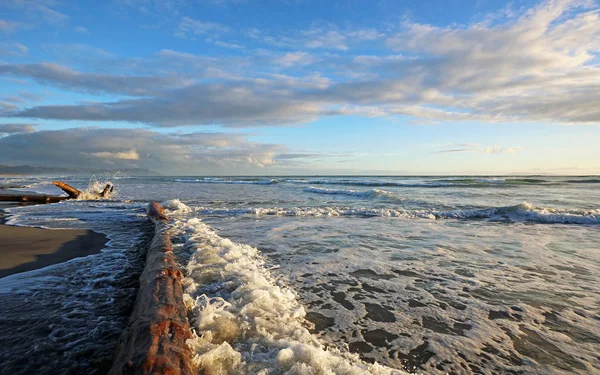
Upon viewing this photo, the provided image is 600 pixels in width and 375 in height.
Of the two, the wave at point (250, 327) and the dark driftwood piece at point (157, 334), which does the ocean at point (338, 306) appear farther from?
the dark driftwood piece at point (157, 334)

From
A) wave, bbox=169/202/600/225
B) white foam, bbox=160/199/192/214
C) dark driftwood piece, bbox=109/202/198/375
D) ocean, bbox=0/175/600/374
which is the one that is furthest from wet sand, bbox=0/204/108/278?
wave, bbox=169/202/600/225

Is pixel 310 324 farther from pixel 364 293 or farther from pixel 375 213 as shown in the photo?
pixel 375 213

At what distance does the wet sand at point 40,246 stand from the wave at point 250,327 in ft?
8.53

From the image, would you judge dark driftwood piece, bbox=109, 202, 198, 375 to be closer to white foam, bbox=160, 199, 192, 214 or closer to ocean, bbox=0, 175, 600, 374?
ocean, bbox=0, 175, 600, 374

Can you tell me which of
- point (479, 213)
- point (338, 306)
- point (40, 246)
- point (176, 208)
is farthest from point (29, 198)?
point (479, 213)

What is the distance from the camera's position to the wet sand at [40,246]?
5.25 m

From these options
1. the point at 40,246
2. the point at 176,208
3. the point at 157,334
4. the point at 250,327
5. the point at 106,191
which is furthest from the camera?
the point at 106,191

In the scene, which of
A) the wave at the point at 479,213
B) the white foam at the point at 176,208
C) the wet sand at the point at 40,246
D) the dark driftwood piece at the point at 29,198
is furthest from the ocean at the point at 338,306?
the dark driftwood piece at the point at 29,198

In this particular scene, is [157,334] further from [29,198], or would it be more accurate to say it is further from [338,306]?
[29,198]

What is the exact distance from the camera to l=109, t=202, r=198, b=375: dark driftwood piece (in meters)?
2.01

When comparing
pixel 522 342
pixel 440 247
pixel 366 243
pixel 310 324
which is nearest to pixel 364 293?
pixel 310 324

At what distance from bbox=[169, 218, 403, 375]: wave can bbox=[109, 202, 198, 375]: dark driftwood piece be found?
0.24 metres

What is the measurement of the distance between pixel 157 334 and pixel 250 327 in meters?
1.01

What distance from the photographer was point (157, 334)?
92.9 inches
